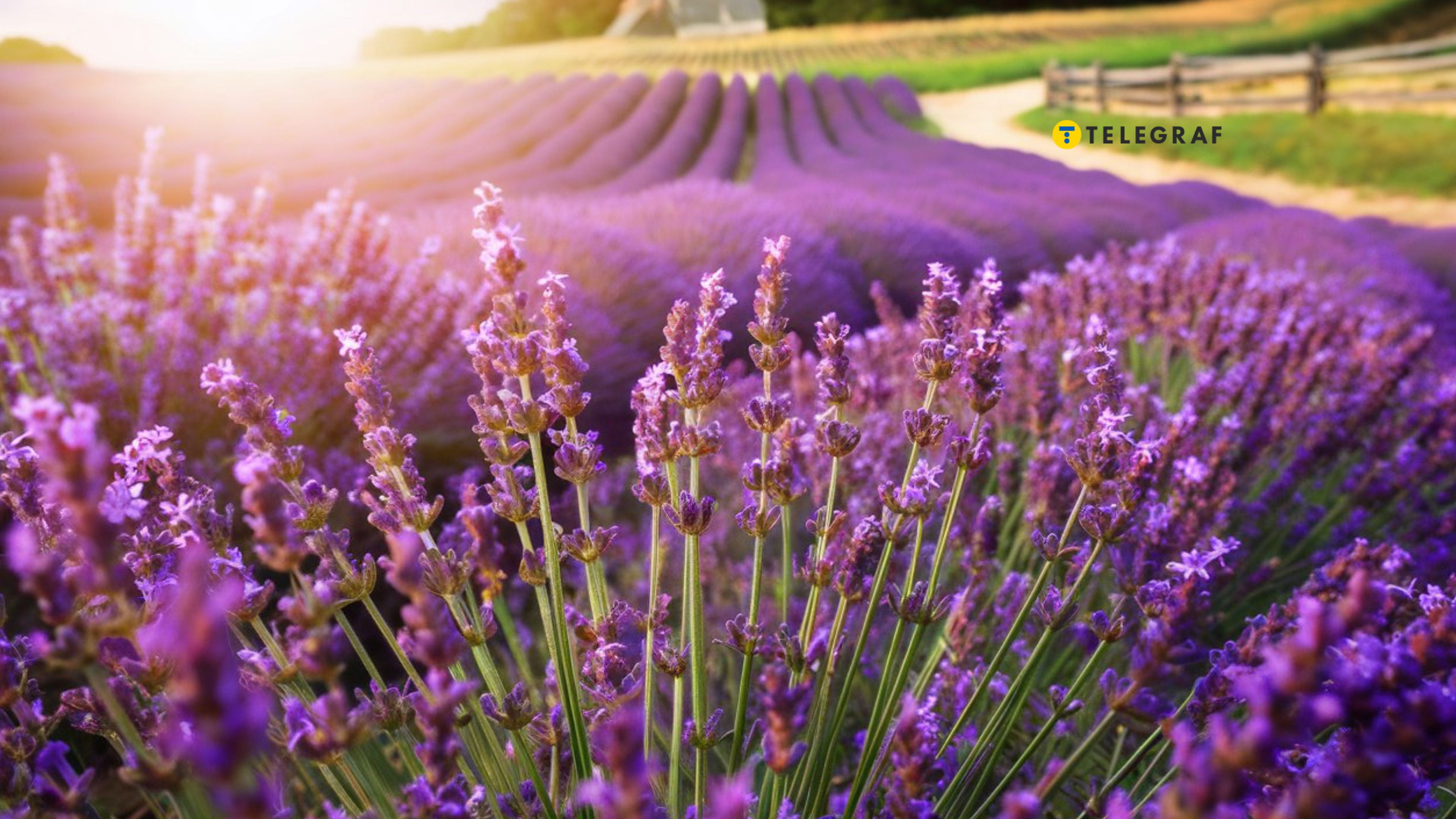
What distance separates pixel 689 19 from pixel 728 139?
786cm

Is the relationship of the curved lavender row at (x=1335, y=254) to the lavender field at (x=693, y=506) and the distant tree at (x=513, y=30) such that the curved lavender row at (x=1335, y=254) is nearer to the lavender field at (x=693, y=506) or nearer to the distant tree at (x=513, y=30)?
the lavender field at (x=693, y=506)

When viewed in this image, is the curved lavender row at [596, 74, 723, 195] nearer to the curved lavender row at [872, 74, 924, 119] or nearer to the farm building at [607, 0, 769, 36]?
the curved lavender row at [872, 74, 924, 119]

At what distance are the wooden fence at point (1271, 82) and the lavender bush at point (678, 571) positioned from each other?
1215 centimetres

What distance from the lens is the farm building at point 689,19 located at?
48.2 feet

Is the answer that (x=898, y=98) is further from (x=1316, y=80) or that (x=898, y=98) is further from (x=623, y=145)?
(x=623, y=145)

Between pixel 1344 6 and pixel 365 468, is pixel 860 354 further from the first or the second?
pixel 1344 6

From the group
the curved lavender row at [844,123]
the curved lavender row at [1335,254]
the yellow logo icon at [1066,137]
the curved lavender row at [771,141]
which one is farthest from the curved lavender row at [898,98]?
the curved lavender row at [1335,254]

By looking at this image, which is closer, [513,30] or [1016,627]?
[1016,627]

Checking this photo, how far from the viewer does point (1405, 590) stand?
0.59m

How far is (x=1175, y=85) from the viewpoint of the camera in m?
13.5

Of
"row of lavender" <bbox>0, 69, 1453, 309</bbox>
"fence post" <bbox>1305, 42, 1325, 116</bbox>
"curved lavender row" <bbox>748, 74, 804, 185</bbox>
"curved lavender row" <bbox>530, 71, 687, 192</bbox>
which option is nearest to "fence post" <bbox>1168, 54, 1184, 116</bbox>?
→ "fence post" <bbox>1305, 42, 1325, 116</bbox>

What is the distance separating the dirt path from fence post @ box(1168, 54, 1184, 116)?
7.42ft

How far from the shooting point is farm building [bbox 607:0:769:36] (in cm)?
1469

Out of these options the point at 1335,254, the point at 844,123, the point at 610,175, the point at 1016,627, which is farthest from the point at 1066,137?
the point at 844,123
